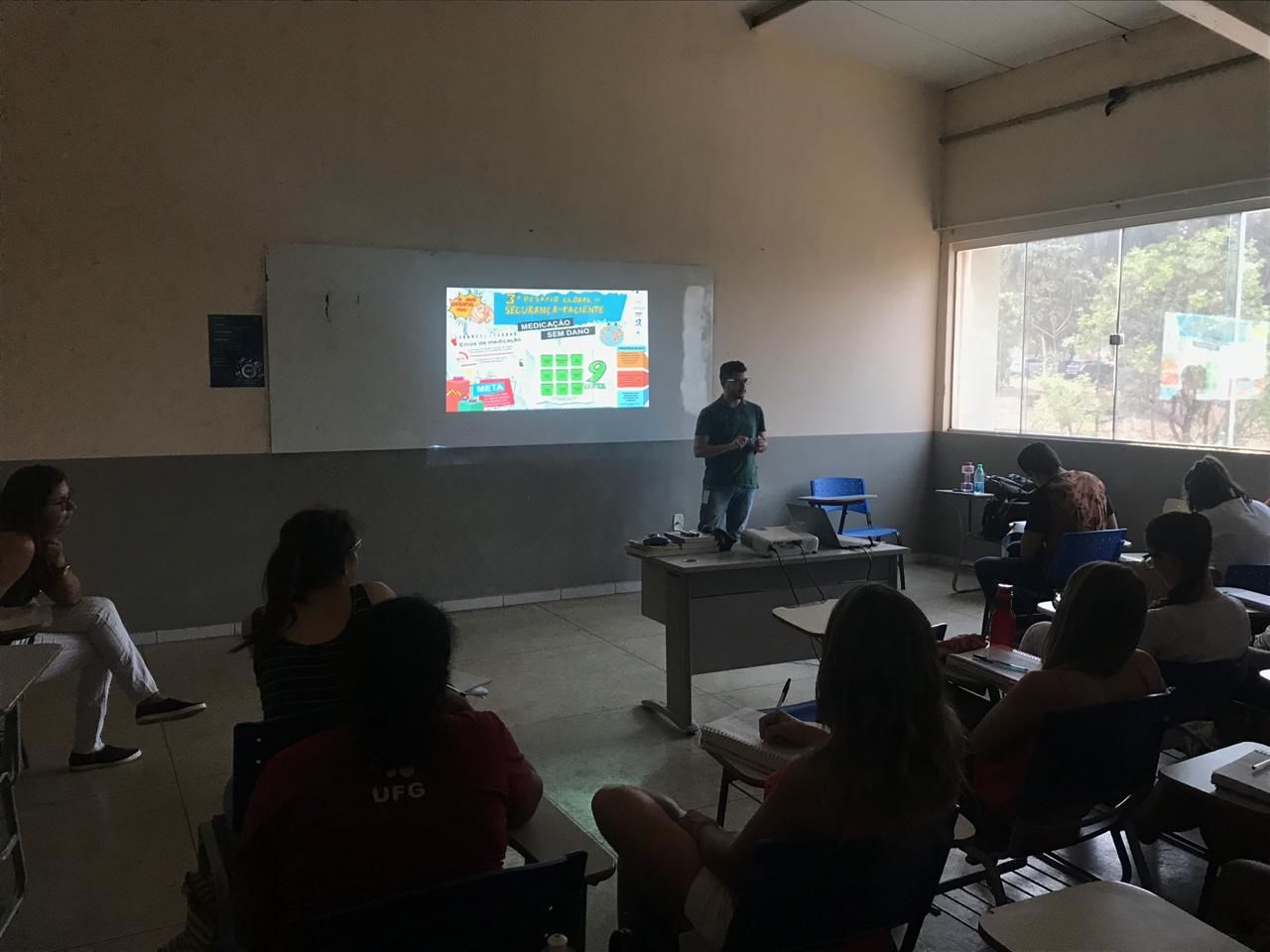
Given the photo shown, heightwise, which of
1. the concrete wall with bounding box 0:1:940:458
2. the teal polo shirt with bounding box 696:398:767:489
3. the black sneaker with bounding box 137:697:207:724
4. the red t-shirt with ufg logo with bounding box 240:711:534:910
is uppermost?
the concrete wall with bounding box 0:1:940:458

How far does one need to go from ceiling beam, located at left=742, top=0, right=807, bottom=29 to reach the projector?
405 centimetres

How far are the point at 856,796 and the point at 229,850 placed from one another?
1163 mm

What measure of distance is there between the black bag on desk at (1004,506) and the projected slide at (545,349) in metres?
2.42

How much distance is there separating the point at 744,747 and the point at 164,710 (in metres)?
2.67

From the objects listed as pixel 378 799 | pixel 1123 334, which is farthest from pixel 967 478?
pixel 378 799

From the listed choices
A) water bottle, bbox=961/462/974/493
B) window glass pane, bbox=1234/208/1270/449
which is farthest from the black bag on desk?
window glass pane, bbox=1234/208/1270/449

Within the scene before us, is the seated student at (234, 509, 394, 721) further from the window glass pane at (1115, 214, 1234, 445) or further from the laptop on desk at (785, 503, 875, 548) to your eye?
the window glass pane at (1115, 214, 1234, 445)

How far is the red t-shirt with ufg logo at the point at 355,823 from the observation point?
1486mm

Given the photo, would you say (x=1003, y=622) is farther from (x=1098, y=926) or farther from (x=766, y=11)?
(x=766, y=11)

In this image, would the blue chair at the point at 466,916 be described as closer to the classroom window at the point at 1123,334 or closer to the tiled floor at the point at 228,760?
the tiled floor at the point at 228,760

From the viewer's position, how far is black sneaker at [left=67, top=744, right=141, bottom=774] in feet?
11.9

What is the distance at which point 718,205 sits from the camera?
6.76 meters

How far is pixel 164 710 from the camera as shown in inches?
153

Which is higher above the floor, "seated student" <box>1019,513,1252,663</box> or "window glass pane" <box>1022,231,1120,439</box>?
"window glass pane" <box>1022,231,1120,439</box>
